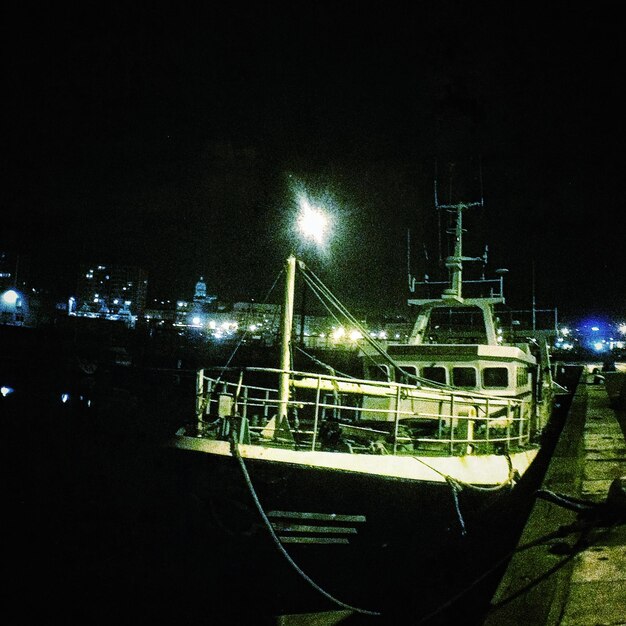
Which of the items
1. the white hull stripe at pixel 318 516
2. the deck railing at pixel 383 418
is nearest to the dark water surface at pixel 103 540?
the white hull stripe at pixel 318 516

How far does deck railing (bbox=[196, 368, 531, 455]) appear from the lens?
7.04m

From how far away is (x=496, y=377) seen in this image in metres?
9.98

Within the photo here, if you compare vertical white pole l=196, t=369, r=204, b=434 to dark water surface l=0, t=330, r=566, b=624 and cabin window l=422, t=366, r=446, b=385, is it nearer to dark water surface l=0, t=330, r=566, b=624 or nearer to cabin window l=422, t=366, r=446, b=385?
dark water surface l=0, t=330, r=566, b=624

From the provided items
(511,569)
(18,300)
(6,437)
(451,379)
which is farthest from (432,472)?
(18,300)

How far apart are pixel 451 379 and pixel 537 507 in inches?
179

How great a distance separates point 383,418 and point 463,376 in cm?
204

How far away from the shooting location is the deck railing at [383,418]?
7.04m

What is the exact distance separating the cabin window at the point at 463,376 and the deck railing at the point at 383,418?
1.79 ft

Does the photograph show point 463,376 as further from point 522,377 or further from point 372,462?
point 372,462

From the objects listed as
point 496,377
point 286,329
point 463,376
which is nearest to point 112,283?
point 463,376

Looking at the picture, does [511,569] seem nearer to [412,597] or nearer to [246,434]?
[412,597]

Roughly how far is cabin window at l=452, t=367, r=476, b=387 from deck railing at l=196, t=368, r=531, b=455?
0.55 m

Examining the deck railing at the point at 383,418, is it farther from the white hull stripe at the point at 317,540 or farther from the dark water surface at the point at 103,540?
the dark water surface at the point at 103,540

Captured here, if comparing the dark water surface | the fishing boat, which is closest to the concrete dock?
the dark water surface
